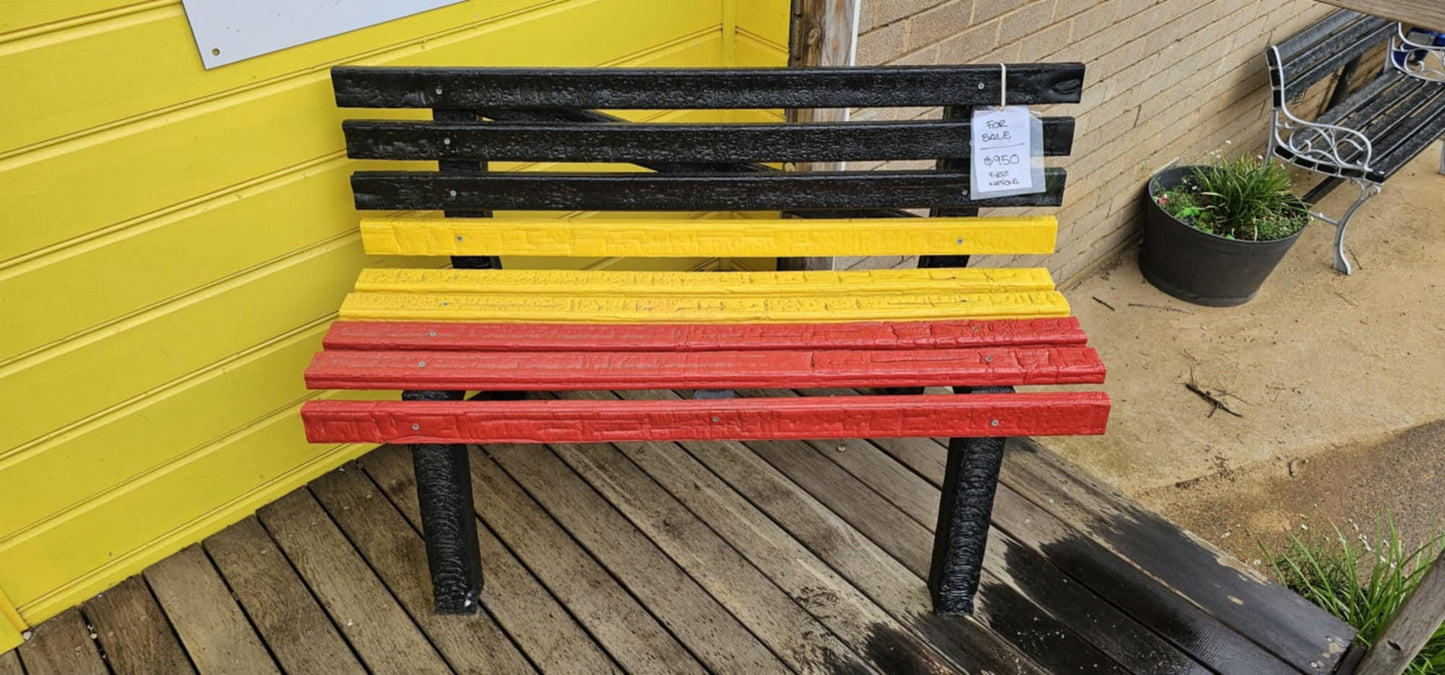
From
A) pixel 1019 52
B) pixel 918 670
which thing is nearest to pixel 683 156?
pixel 918 670

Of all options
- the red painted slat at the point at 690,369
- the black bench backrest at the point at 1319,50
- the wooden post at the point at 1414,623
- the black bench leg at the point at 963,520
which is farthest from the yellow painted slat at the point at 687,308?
the black bench backrest at the point at 1319,50

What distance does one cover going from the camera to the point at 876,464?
105 inches

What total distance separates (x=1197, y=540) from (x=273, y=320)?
7.85 ft

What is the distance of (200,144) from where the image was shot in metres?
2.00

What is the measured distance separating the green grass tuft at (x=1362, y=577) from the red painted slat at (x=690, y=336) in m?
1.04

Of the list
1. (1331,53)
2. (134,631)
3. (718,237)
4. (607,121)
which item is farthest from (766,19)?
(1331,53)

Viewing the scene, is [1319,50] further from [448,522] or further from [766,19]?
[448,522]

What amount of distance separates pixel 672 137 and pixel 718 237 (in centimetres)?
26

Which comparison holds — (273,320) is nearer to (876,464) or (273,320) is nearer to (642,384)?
(642,384)

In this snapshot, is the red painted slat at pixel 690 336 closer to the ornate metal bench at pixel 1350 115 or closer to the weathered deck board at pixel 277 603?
the weathered deck board at pixel 277 603

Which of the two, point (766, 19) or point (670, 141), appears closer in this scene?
point (670, 141)

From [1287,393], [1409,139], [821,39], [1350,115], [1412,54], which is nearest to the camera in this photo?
[821,39]

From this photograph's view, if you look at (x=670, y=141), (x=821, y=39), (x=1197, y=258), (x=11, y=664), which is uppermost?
(x=821, y=39)

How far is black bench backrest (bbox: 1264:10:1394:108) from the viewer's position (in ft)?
14.7
